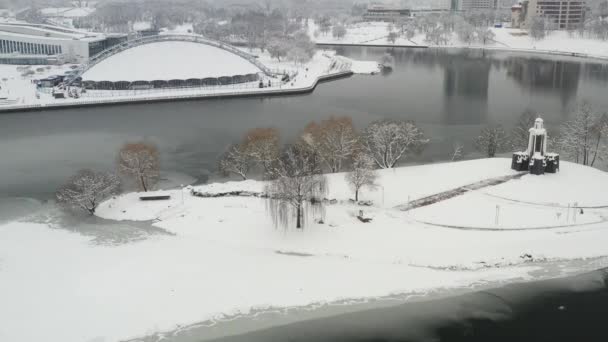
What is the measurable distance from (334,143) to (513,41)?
7343 cm

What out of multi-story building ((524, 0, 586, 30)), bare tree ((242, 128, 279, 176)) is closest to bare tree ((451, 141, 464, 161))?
bare tree ((242, 128, 279, 176))

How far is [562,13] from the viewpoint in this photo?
311ft

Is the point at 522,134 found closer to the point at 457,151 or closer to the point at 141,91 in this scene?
the point at 457,151

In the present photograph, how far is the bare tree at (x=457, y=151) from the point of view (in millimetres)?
28297

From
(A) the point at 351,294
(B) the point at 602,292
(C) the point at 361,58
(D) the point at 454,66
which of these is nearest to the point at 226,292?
(A) the point at 351,294

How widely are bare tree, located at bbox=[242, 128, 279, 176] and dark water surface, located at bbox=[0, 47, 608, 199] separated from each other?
7.83 feet

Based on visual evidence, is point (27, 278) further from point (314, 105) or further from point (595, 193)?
point (314, 105)

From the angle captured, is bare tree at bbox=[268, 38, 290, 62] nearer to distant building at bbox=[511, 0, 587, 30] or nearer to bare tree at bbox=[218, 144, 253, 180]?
bare tree at bbox=[218, 144, 253, 180]

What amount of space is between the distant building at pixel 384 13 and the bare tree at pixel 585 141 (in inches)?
4302

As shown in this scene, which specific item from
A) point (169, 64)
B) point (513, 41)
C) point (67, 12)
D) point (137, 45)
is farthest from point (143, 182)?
point (67, 12)

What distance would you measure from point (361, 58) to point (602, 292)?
65.1m

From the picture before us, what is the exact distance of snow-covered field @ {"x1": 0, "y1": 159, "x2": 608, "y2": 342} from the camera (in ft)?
49.9

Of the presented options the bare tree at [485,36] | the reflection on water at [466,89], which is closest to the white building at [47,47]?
the reflection on water at [466,89]

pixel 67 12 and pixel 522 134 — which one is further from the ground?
pixel 67 12
